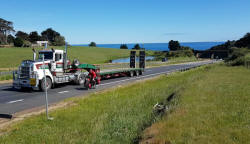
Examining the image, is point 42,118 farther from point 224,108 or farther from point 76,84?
point 76,84

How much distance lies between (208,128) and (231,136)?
70 centimetres

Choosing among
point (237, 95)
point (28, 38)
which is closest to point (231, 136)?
point (237, 95)

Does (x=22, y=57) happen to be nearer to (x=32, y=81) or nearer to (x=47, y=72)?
(x=47, y=72)

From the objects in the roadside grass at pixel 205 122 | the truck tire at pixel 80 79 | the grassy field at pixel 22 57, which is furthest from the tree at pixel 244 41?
the roadside grass at pixel 205 122

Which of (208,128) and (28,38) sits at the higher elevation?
(28,38)

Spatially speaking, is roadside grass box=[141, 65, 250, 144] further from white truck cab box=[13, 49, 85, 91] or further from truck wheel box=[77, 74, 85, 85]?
truck wheel box=[77, 74, 85, 85]

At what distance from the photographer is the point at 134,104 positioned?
36.9 feet

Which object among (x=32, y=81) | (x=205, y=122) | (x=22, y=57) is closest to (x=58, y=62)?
(x=32, y=81)

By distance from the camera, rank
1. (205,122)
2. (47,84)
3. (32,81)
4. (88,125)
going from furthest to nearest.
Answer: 1. (47,84)
2. (32,81)
3. (88,125)
4. (205,122)

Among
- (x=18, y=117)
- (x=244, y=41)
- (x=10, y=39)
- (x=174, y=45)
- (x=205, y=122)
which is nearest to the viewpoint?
(x=205, y=122)

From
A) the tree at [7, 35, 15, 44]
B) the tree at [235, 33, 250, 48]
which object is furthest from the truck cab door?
the tree at [7, 35, 15, 44]

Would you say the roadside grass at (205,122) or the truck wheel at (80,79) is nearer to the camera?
the roadside grass at (205,122)

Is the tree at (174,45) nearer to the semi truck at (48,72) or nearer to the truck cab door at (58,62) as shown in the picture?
the semi truck at (48,72)

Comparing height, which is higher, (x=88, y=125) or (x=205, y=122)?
(x=205, y=122)
